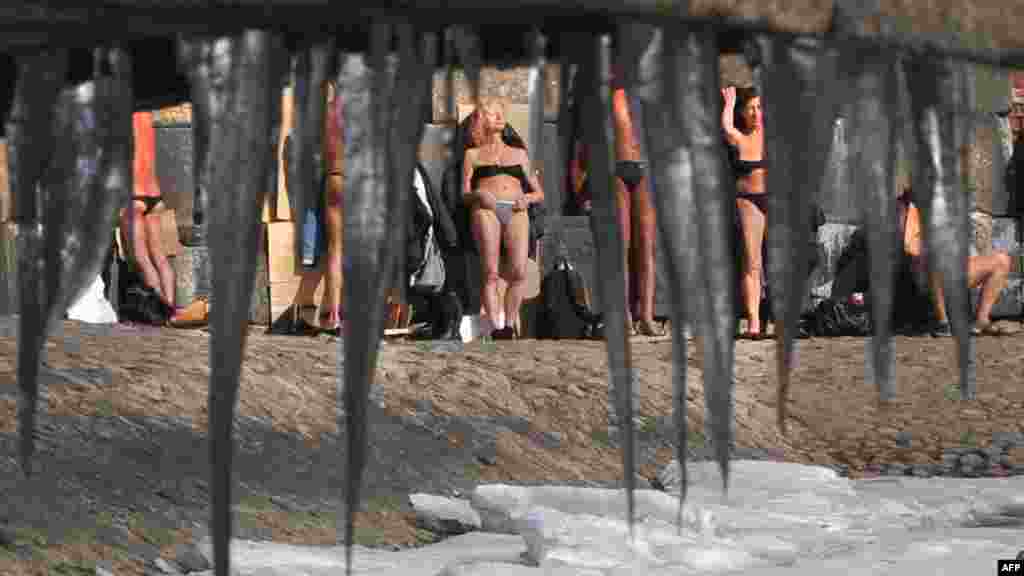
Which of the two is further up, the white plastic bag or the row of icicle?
the row of icicle

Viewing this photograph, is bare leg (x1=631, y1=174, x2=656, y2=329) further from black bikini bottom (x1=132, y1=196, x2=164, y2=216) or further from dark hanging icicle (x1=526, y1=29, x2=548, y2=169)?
dark hanging icicle (x1=526, y1=29, x2=548, y2=169)

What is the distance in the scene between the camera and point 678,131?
56.1 inches

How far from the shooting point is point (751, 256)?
9.74m

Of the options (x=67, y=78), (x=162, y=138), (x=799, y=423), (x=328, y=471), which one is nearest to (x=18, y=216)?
(x=67, y=78)

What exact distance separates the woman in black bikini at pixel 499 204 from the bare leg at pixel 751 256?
3.31 feet

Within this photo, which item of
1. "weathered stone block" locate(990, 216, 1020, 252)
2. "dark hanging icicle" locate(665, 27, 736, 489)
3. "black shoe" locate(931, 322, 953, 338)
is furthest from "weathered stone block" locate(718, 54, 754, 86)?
"weathered stone block" locate(990, 216, 1020, 252)

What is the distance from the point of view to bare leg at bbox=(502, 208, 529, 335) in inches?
379

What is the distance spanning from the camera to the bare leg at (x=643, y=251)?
9.14 m

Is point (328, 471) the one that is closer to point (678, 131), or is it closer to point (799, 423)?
point (799, 423)

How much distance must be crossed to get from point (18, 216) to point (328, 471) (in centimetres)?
469

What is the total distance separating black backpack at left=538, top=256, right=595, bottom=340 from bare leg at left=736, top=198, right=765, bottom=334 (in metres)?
0.91

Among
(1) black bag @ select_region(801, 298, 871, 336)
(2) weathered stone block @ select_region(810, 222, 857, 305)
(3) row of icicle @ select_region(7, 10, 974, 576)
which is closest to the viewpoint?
(3) row of icicle @ select_region(7, 10, 974, 576)

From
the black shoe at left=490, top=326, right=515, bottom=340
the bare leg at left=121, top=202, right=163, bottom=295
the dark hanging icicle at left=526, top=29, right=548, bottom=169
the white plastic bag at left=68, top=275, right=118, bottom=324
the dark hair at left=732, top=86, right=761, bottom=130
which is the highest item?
the dark hair at left=732, top=86, right=761, bottom=130

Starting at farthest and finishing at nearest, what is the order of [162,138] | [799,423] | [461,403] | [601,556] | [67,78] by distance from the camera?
[162,138] → [799,423] → [461,403] → [601,556] → [67,78]
